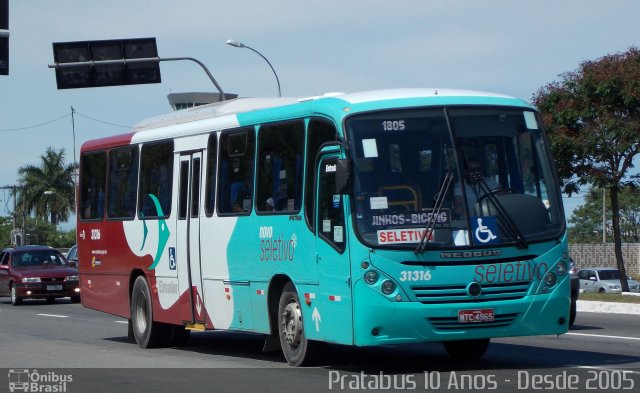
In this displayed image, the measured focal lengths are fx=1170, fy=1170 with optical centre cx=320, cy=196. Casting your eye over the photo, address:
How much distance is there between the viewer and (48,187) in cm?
8925

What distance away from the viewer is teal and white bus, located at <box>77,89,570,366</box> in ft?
38.8

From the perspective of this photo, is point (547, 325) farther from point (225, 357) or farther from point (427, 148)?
point (225, 357)

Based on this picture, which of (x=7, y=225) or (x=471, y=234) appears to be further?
(x=7, y=225)

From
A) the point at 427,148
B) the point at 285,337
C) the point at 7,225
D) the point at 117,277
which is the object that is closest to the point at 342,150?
the point at 427,148

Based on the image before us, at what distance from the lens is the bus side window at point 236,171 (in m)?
14.5

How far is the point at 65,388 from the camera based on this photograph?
1213 centimetres

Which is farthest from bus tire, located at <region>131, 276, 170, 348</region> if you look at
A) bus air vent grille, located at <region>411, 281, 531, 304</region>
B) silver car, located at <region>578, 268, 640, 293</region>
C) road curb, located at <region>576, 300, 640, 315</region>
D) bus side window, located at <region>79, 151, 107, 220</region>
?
silver car, located at <region>578, 268, 640, 293</region>

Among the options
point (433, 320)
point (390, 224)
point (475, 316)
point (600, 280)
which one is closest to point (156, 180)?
point (390, 224)

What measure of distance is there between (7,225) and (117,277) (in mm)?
96316

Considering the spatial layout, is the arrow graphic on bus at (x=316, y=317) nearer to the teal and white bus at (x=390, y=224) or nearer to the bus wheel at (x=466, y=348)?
the teal and white bus at (x=390, y=224)

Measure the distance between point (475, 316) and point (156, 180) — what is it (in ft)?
22.3

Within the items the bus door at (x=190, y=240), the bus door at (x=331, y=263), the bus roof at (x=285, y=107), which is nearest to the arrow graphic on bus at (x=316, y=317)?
the bus door at (x=331, y=263)

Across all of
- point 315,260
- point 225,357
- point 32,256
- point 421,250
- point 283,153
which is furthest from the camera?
point 32,256

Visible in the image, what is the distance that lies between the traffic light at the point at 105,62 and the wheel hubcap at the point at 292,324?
14974 mm
